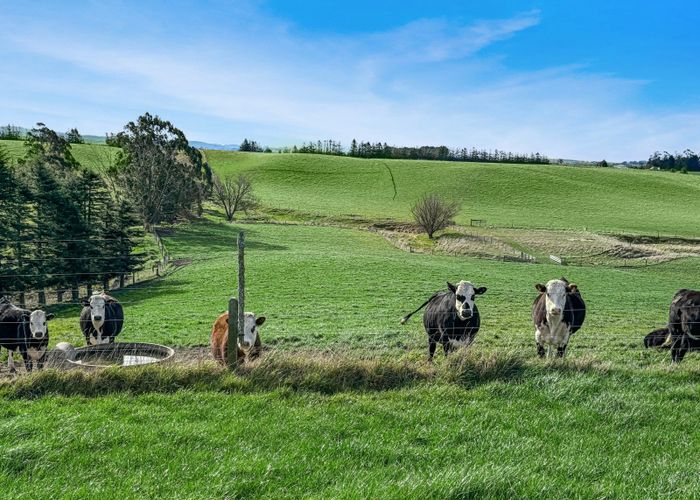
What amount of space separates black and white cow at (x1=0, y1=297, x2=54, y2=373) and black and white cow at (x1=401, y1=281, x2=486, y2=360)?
7723 millimetres

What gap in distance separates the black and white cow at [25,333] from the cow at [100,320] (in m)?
1.10

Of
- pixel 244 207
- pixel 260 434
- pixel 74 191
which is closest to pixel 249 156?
pixel 244 207

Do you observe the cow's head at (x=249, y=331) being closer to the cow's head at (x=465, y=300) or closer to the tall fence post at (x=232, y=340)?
the tall fence post at (x=232, y=340)

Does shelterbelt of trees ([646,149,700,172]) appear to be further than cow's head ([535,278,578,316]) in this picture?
Yes

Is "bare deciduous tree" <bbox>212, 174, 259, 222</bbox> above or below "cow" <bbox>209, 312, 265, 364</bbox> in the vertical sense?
above

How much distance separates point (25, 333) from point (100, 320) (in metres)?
1.62

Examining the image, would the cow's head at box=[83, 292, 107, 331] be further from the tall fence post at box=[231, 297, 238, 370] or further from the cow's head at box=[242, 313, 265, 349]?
the tall fence post at box=[231, 297, 238, 370]

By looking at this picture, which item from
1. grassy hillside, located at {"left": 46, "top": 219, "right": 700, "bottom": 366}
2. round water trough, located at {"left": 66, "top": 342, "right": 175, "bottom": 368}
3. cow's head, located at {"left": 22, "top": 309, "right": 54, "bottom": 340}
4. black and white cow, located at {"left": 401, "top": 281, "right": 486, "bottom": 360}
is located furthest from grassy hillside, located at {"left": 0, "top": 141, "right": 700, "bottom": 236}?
round water trough, located at {"left": 66, "top": 342, "right": 175, "bottom": 368}

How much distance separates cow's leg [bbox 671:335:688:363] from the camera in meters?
11.1

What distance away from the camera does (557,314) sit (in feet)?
33.6

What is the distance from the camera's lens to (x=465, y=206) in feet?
270

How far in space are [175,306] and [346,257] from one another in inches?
636

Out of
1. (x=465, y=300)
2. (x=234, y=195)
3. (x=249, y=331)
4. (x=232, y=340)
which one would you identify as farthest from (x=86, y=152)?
(x=232, y=340)

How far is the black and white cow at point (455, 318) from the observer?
9.88 m
